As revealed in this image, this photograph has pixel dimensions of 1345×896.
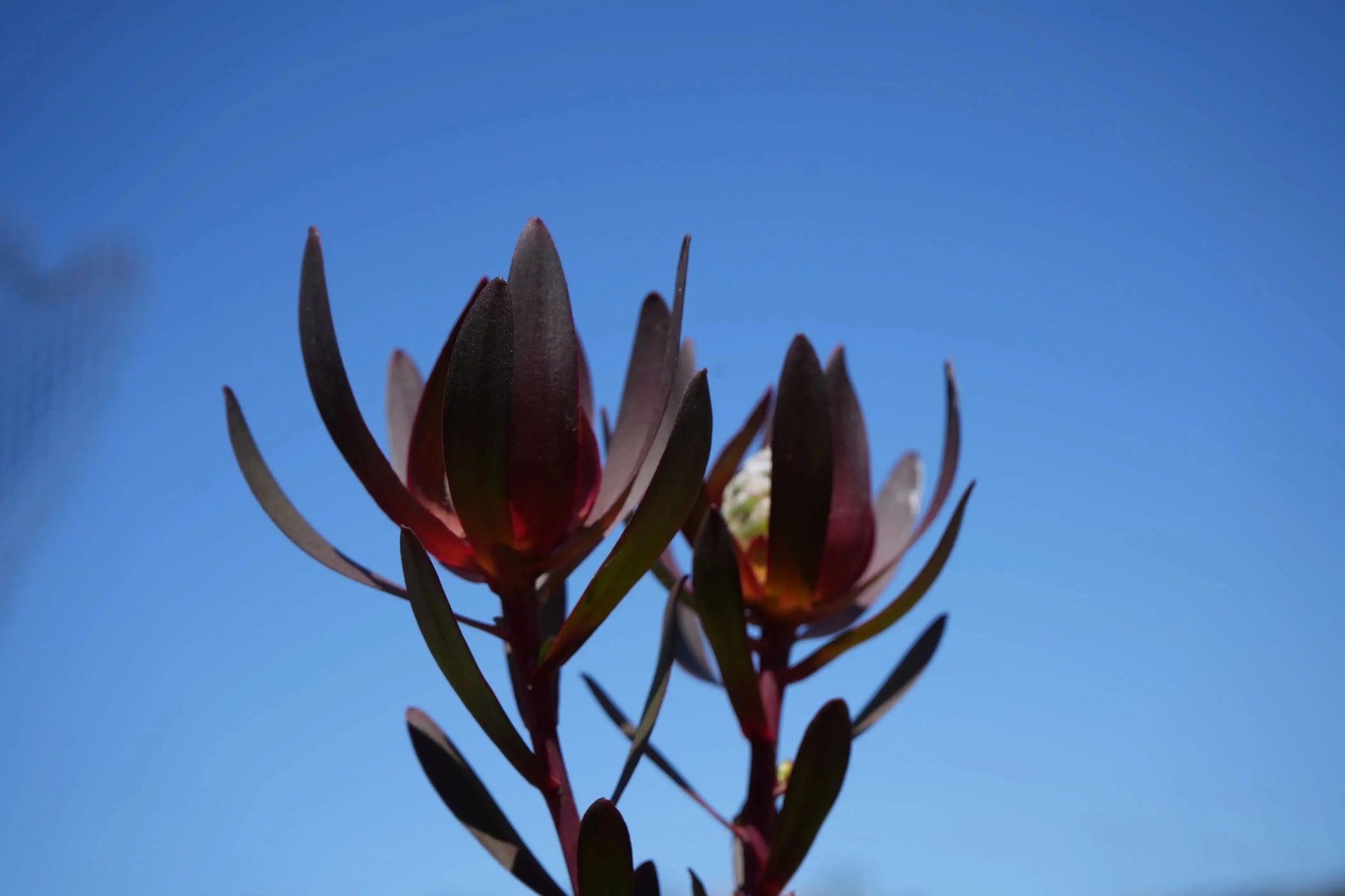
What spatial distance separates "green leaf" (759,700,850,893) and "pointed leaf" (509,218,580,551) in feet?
0.85

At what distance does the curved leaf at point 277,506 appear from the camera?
2.85ft

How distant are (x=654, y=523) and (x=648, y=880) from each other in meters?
0.26

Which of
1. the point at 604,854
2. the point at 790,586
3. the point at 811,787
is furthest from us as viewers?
the point at 790,586

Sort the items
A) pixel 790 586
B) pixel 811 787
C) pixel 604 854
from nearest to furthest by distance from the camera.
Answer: pixel 604 854, pixel 811 787, pixel 790 586

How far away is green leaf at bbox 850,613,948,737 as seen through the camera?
1047mm

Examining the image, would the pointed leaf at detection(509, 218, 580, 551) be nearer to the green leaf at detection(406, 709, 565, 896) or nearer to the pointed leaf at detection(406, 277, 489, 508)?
the pointed leaf at detection(406, 277, 489, 508)

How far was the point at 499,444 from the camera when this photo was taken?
0.76m

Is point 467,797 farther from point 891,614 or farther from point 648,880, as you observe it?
point 891,614

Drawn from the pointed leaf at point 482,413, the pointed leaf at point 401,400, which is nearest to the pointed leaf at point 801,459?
the pointed leaf at point 482,413

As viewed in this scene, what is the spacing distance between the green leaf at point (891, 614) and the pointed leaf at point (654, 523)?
0.84 feet

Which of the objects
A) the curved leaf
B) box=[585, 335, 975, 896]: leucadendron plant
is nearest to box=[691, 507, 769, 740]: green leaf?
box=[585, 335, 975, 896]: leucadendron plant

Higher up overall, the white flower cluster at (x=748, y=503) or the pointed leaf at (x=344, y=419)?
the white flower cluster at (x=748, y=503)

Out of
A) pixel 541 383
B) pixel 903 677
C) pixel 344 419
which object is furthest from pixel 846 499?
pixel 344 419

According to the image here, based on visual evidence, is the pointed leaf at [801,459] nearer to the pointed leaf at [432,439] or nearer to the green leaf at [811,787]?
the green leaf at [811,787]
